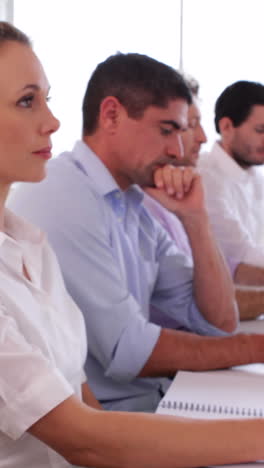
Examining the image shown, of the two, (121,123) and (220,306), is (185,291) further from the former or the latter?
(121,123)

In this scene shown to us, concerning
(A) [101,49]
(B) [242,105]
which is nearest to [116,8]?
(A) [101,49]

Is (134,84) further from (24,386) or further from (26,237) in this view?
(24,386)

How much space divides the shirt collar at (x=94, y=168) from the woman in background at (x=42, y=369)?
45 centimetres

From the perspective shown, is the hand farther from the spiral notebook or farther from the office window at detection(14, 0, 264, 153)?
the office window at detection(14, 0, 264, 153)

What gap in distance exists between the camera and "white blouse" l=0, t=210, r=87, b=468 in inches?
39.0

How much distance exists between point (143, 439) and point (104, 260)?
726mm

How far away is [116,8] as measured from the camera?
4.78 meters

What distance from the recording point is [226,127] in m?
3.62

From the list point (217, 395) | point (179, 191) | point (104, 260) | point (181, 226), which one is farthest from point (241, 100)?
point (217, 395)

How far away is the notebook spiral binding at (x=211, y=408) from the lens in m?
1.25

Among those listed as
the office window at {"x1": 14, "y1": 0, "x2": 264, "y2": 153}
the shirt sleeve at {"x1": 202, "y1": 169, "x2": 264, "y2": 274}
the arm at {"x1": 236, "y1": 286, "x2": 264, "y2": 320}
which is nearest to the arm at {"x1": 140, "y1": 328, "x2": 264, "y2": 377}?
the arm at {"x1": 236, "y1": 286, "x2": 264, "y2": 320}

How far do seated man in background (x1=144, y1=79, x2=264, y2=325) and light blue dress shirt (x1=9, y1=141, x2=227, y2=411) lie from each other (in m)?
0.26

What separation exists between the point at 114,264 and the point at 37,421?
722mm

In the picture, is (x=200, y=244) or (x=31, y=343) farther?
(x=200, y=244)
